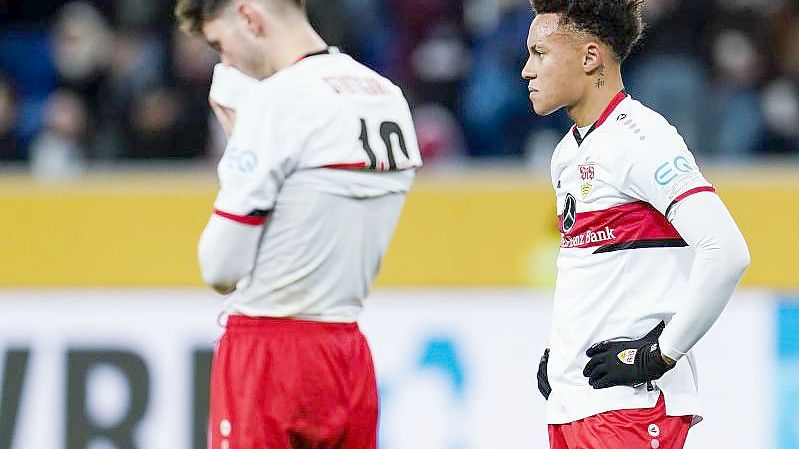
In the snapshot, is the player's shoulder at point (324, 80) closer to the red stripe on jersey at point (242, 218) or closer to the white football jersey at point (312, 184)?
the white football jersey at point (312, 184)

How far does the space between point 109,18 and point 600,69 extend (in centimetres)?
682

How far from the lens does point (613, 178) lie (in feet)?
12.0

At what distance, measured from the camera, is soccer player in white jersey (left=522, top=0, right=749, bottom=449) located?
140 inches

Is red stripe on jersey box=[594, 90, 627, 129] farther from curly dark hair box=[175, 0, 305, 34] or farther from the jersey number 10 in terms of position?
curly dark hair box=[175, 0, 305, 34]

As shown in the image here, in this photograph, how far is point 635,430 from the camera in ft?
12.1

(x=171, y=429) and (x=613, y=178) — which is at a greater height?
(x=613, y=178)

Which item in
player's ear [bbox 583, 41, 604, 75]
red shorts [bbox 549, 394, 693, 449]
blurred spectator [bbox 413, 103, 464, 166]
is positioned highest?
blurred spectator [bbox 413, 103, 464, 166]

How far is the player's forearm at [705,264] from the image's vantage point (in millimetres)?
3523

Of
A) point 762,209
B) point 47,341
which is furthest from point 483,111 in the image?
point 47,341

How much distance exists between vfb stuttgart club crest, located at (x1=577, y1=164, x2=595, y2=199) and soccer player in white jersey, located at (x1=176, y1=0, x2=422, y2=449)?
0.46 m

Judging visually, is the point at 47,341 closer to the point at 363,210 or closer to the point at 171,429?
the point at 171,429

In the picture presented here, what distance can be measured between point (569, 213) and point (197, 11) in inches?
44.3

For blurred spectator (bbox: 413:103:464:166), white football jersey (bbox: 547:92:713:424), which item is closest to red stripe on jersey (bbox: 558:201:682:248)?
white football jersey (bbox: 547:92:713:424)

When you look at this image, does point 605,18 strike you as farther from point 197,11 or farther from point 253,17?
point 197,11
